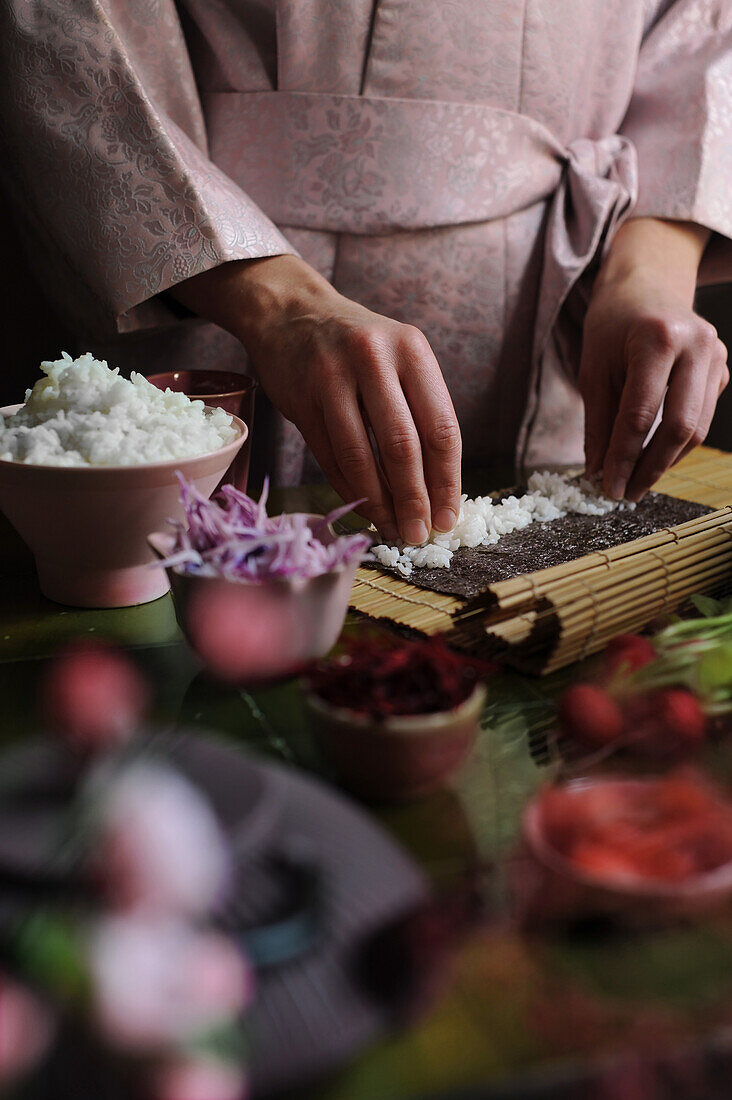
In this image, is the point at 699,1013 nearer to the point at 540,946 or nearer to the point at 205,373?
the point at 540,946

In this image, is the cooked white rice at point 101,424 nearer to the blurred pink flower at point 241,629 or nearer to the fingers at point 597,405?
the blurred pink flower at point 241,629

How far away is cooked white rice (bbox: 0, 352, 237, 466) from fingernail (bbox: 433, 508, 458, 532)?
0.79 feet

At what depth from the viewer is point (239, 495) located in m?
0.87

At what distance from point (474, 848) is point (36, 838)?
24 centimetres

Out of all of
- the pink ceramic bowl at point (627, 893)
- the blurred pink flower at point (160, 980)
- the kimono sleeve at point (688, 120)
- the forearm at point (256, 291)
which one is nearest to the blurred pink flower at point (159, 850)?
the blurred pink flower at point (160, 980)

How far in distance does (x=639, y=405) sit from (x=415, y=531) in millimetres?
393

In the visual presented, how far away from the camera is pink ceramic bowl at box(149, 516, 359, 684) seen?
2.41ft

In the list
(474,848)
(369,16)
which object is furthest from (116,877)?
(369,16)

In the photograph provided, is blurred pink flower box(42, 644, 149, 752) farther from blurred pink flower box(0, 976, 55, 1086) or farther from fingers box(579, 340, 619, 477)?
fingers box(579, 340, 619, 477)

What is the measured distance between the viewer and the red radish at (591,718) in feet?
2.13

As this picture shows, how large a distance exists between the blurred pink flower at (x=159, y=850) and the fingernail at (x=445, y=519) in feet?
1.82

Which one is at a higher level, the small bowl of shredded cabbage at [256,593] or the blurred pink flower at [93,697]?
the small bowl of shredded cabbage at [256,593]

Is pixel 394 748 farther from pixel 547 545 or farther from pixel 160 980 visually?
pixel 547 545

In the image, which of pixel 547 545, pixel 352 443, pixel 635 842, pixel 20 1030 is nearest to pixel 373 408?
pixel 352 443
